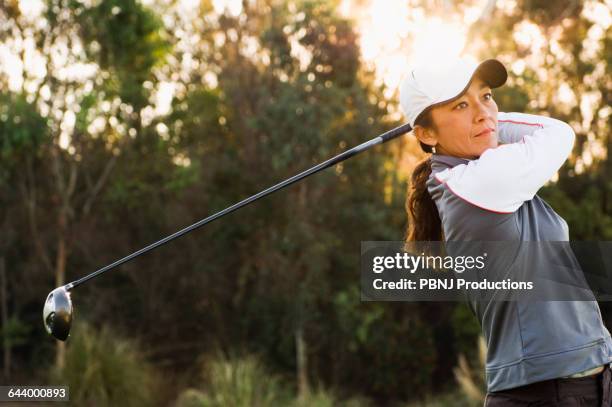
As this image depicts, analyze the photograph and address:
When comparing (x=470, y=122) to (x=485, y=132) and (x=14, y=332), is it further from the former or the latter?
(x=14, y=332)

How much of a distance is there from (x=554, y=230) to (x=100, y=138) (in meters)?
9.96

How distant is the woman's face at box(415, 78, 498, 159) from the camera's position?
2033mm

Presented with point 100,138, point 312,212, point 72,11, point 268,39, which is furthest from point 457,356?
point 72,11

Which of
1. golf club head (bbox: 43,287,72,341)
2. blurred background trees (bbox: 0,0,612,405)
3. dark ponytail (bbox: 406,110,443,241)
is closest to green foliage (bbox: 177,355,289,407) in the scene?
blurred background trees (bbox: 0,0,612,405)

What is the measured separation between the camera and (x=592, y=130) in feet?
38.2

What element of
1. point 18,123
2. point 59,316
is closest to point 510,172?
point 59,316

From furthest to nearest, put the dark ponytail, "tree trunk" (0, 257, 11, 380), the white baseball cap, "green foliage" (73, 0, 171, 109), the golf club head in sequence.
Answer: "tree trunk" (0, 257, 11, 380) → "green foliage" (73, 0, 171, 109) → the golf club head → the dark ponytail → the white baseball cap

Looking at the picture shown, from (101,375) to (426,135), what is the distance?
7.24 meters

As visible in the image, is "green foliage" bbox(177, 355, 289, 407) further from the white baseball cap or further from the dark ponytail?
the white baseball cap

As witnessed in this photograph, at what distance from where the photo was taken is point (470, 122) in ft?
6.68

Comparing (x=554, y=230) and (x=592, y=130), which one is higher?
(x=592, y=130)

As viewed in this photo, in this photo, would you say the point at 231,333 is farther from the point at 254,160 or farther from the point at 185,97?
the point at 185,97

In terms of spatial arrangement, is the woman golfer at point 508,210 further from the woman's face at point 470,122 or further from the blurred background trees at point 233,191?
the blurred background trees at point 233,191

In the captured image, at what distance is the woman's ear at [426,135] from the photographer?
2.11 meters
